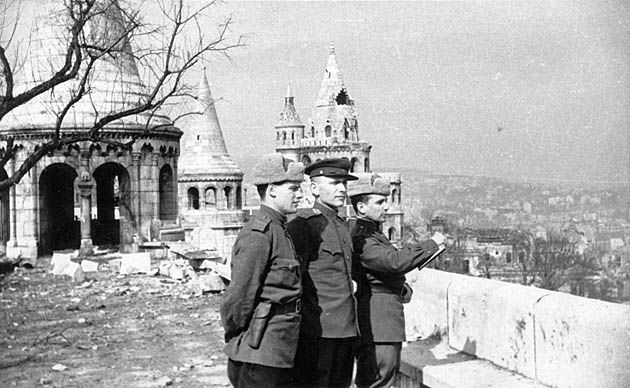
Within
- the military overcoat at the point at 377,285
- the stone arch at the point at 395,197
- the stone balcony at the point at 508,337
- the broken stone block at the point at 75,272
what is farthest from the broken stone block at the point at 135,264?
the stone arch at the point at 395,197

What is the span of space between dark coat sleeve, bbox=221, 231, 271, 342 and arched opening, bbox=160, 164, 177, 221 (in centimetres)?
1760

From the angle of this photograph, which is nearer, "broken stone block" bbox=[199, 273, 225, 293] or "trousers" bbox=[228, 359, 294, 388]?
"trousers" bbox=[228, 359, 294, 388]

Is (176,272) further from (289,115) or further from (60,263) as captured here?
(289,115)

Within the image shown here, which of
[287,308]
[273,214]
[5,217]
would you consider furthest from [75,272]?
[287,308]

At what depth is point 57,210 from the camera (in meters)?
21.4

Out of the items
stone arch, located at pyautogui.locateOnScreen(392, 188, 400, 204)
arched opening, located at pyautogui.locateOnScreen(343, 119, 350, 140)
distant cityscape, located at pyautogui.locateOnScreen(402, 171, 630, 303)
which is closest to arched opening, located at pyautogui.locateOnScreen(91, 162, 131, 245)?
distant cityscape, located at pyautogui.locateOnScreen(402, 171, 630, 303)

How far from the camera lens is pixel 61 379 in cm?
705

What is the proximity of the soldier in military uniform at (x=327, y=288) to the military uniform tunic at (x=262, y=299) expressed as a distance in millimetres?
436

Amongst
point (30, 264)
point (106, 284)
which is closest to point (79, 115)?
point (30, 264)

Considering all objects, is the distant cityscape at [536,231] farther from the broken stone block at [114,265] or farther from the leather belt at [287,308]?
the leather belt at [287,308]

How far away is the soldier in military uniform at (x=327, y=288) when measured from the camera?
434 cm

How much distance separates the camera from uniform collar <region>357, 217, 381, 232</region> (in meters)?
4.77

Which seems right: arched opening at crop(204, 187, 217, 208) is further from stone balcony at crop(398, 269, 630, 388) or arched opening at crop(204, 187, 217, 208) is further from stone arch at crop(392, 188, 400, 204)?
stone balcony at crop(398, 269, 630, 388)

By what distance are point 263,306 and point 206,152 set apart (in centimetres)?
3265
